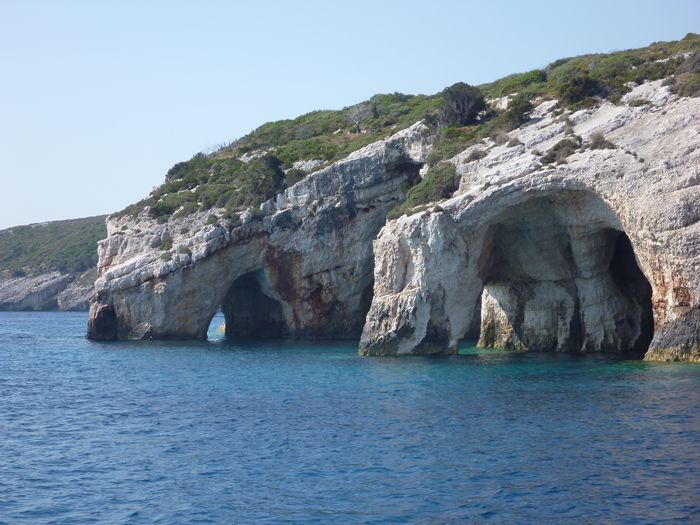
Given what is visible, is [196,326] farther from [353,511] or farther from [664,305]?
[353,511]

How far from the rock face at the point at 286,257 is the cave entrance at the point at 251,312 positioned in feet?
13.8

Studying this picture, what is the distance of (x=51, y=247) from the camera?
132375 mm

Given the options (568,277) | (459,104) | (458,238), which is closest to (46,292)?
→ (459,104)

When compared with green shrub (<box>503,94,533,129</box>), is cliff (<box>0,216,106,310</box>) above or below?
below

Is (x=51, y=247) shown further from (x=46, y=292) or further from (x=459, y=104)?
(x=459, y=104)

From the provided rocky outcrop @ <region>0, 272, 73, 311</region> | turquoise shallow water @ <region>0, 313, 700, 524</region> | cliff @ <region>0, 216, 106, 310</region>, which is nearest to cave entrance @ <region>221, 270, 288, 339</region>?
turquoise shallow water @ <region>0, 313, 700, 524</region>

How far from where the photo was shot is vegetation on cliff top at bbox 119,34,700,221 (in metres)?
46.1

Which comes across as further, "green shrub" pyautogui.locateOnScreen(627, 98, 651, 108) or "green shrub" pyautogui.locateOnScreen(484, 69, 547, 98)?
"green shrub" pyautogui.locateOnScreen(484, 69, 547, 98)

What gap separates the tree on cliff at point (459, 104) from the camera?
5322 cm

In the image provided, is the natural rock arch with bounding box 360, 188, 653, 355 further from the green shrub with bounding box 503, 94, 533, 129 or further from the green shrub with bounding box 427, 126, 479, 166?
the green shrub with bounding box 503, 94, 533, 129

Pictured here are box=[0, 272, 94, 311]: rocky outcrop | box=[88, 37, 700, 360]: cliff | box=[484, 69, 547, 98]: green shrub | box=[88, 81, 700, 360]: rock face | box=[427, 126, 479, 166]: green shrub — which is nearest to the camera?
box=[88, 81, 700, 360]: rock face

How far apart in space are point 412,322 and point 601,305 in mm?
8365

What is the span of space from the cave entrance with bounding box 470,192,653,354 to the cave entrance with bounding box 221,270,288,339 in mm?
17894

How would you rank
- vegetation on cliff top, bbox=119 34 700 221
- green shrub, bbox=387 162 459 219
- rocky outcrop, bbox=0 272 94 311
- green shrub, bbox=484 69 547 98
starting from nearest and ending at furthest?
green shrub, bbox=387 162 459 219 < vegetation on cliff top, bbox=119 34 700 221 < green shrub, bbox=484 69 547 98 < rocky outcrop, bbox=0 272 94 311
